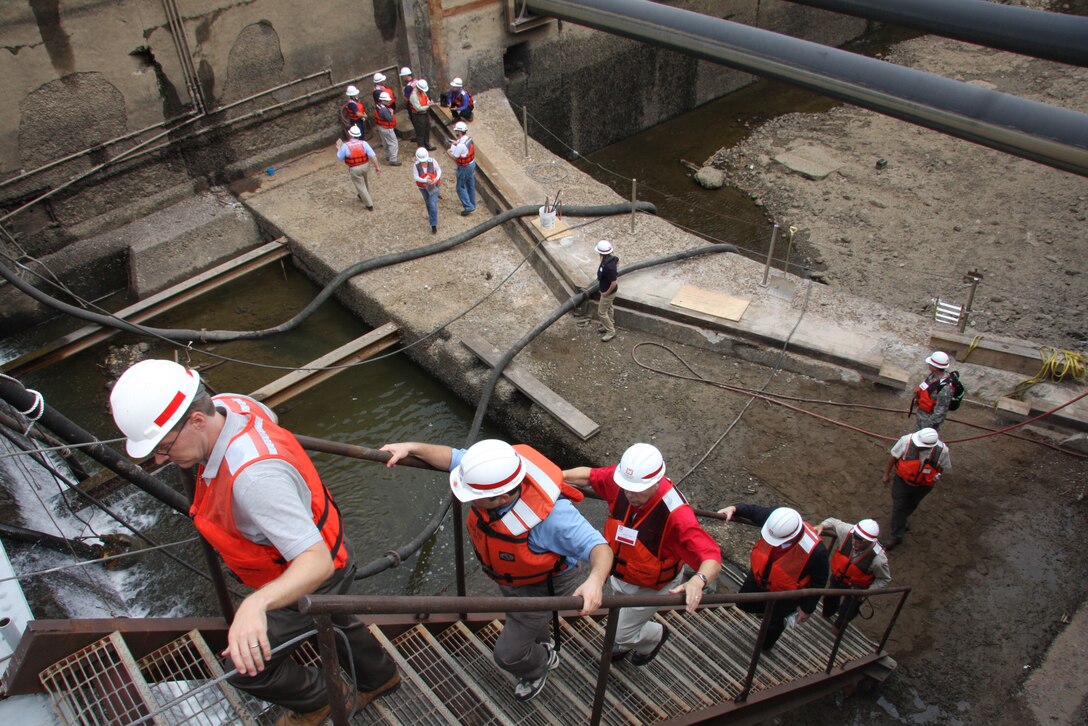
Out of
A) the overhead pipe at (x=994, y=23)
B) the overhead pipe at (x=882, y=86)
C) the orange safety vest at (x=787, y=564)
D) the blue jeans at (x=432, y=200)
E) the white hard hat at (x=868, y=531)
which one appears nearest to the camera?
the orange safety vest at (x=787, y=564)

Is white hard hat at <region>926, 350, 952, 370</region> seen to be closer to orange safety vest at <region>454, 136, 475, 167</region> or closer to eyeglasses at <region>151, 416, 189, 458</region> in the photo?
A: eyeglasses at <region>151, 416, 189, 458</region>

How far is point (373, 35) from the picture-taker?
13.4m

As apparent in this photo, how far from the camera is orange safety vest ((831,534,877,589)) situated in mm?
5574

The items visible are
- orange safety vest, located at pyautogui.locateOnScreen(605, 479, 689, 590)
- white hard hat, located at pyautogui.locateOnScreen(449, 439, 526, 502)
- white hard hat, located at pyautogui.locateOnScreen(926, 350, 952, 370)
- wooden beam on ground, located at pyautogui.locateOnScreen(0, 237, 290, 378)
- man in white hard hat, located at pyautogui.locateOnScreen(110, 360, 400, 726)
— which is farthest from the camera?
wooden beam on ground, located at pyautogui.locateOnScreen(0, 237, 290, 378)

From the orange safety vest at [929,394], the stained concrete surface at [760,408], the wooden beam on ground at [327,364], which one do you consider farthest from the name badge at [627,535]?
the wooden beam on ground at [327,364]

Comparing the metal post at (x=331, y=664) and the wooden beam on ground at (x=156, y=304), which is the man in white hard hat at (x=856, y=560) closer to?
the metal post at (x=331, y=664)

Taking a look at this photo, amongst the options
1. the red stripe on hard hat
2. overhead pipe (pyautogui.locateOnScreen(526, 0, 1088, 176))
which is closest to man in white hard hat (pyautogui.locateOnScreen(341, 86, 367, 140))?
overhead pipe (pyautogui.locateOnScreen(526, 0, 1088, 176))

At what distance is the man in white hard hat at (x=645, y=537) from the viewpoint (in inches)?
157

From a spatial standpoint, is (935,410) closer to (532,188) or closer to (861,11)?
(861,11)

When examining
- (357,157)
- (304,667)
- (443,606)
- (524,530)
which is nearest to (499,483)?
(524,530)

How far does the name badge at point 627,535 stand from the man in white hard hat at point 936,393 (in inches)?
175

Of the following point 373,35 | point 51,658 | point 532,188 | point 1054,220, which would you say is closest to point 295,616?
point 51,658

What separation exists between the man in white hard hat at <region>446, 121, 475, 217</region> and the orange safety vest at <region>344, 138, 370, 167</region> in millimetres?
1341

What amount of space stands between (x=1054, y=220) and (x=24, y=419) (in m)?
15.3
